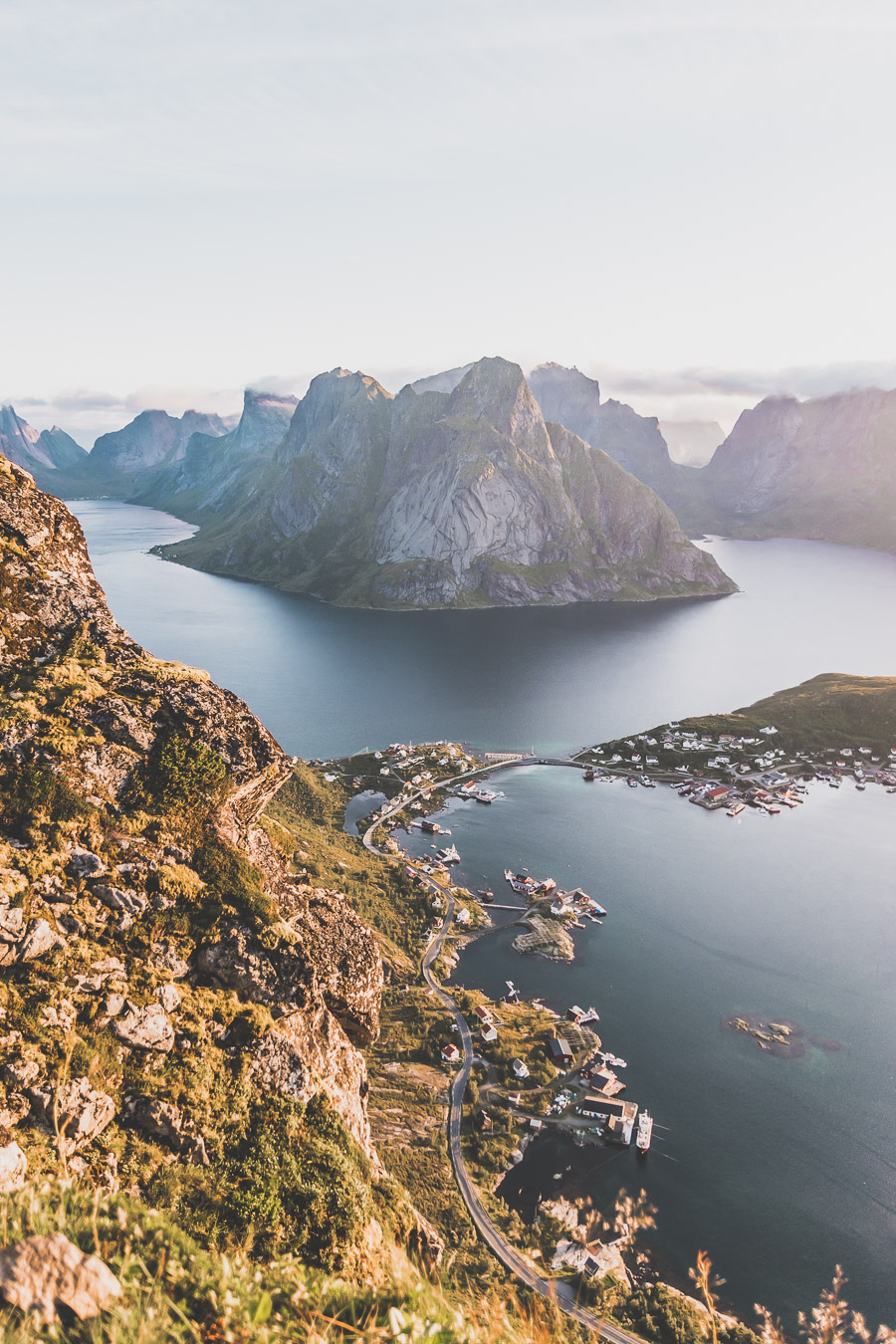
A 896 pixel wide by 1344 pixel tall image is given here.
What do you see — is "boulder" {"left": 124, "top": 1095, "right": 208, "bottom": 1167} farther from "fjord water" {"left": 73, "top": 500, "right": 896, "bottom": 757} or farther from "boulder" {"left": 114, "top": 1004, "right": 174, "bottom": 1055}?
"fjord water" {"left": 73, "top": 500, "right": 896, "bottom": 757}

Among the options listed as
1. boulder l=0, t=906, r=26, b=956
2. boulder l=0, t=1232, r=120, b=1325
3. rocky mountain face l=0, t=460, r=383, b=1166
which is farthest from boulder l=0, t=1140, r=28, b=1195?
boulder l=0, t=1232, r=120, b=1325

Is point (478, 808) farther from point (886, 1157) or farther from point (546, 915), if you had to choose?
point (886, 1157)

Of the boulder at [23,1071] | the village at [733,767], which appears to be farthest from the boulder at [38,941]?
the village at [733,767]

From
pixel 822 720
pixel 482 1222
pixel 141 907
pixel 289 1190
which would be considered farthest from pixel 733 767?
pixel 141 907

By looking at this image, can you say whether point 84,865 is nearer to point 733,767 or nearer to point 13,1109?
point 13,1109

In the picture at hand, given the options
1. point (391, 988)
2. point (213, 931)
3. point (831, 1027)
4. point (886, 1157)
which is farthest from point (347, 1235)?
point (831, 1027)
